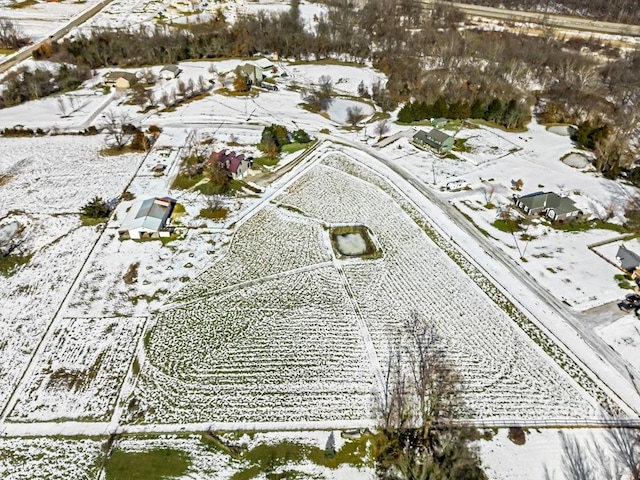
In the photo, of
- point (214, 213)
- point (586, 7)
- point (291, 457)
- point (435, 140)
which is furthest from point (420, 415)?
point (586, 7)

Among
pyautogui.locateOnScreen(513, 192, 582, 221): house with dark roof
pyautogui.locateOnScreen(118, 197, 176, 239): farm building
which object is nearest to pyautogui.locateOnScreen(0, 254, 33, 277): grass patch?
pyautogui.locateOnScreen(118, 197, 176, 239): farm building

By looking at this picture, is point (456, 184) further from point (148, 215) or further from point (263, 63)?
point (263, 63)

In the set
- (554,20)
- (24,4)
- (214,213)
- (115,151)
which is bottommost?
(214,213)

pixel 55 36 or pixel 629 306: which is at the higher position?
pixel 55 36

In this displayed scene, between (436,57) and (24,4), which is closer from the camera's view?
(436,57)

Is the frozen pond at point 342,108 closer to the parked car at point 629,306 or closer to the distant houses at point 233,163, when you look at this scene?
the distant houses at point 233,163

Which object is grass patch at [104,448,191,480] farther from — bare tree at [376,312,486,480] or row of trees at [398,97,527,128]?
row of trees at [398,97,527,128]
